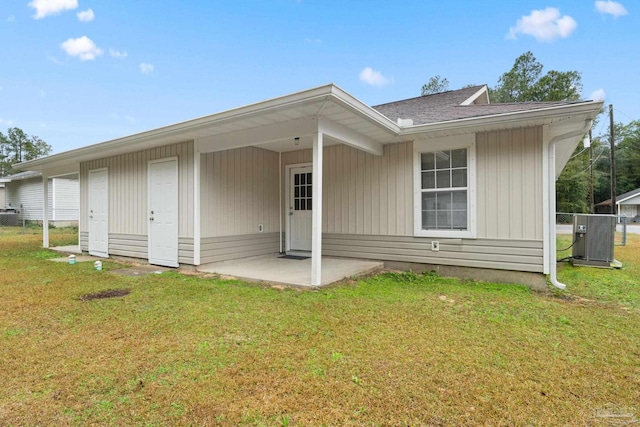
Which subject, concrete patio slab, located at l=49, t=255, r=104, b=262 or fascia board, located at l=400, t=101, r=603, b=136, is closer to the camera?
fascia board, located at l=400, t=101, r=603, b=136

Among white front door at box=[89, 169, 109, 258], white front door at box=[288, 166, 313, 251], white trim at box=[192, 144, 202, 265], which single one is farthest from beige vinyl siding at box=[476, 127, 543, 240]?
white front door at box=[89, 169, 109, 258]

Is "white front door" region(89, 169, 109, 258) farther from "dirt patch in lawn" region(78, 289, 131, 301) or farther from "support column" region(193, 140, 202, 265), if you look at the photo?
"dirt patch in lawn" region(78, 289, 131, 301)

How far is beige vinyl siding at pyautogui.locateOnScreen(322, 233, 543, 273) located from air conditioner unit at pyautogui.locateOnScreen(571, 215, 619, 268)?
255cm

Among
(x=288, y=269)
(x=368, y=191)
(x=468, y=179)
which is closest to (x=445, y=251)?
(x=468, y=179)

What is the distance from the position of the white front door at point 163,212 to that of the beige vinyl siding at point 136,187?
0.46ft

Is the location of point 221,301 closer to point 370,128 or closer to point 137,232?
point 370,128

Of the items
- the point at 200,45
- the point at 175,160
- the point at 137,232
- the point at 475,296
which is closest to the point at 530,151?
the point at 475,296

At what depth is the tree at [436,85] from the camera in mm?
27625

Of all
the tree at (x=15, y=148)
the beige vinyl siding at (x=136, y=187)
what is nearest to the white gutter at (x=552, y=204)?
the beige vinyl siding at (x=136, y=187)

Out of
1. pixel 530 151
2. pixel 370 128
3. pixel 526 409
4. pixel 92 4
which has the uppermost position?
pixel 92 4

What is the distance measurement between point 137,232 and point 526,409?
22.6 feet

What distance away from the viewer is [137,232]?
6605mm

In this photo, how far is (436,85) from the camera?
27.8 meters

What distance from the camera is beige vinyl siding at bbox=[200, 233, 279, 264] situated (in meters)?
5.61
